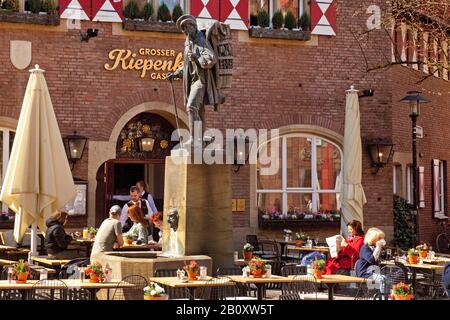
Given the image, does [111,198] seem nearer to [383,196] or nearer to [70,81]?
[70,81]

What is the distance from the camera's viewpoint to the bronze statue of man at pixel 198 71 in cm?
1130

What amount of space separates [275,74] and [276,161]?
6.14ft

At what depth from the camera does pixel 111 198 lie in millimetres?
17625

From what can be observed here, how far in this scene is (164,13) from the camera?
57.6ft

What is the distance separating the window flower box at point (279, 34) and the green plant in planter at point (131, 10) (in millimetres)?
2500

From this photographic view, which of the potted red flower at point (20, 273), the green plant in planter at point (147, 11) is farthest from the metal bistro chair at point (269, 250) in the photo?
the potted red flower at point (20, 273)

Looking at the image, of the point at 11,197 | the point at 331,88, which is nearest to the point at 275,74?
the point at 331,88

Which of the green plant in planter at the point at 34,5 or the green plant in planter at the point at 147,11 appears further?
the green plant in planter at the point at 147,11

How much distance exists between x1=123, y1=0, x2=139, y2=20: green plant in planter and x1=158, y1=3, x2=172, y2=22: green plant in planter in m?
0.48

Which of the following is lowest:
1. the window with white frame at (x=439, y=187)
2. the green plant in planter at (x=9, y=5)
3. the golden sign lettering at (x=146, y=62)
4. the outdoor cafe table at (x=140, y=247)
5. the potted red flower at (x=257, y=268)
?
the potted red flower at (x=257, y=268)

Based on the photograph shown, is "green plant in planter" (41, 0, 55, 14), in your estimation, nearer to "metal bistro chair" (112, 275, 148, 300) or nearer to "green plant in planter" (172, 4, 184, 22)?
"green plant in planter" (172, 4, 184, 22)

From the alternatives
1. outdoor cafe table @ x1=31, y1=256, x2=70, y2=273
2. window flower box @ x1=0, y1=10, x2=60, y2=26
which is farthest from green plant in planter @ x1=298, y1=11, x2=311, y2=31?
outdoor cafe table @ x1=31, y1=256, x2=70, y2=273

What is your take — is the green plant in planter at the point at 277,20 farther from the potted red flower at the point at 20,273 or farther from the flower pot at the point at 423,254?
the potted red flower at the point at 20,273

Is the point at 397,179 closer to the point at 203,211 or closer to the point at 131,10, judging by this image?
the point at 131,10
